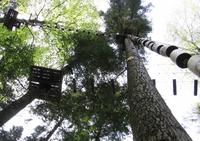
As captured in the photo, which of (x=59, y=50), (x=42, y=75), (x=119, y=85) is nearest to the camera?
(x=42, y=75)

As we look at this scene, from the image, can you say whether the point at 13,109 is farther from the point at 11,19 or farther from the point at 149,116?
the point at 149,116

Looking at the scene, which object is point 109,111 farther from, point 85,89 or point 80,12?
point 80,12

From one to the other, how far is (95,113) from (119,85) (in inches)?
97.4

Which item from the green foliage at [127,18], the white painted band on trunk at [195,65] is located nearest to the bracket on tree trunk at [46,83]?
the green foliage at [127,18]

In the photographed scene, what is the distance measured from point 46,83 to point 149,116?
27.7 ft

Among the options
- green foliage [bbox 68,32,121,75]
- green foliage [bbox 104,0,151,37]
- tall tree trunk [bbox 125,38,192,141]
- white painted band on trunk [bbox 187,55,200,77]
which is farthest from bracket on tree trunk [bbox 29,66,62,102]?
white painted band on trunk [bbox 187,55,200,77]

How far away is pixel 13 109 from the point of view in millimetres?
13180

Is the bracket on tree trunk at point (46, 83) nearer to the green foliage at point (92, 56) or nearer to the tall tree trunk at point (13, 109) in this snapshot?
the tall tree trunk at point (13, 109)

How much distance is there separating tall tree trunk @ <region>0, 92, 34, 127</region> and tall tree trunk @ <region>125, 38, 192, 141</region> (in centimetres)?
670

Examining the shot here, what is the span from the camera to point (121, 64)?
1761 cm

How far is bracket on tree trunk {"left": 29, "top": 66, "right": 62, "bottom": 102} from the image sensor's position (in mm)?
13078

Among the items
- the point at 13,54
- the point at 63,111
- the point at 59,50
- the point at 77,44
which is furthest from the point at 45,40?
the point at 63,111

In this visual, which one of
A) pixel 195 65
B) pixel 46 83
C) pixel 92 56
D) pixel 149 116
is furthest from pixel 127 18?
pixel 195 65

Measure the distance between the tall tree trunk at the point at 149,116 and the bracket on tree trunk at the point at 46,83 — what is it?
574cm
